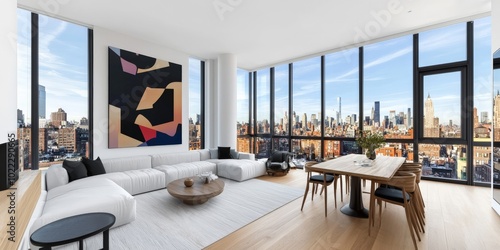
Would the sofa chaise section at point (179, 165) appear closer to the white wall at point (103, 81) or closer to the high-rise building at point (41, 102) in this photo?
the white wall at point (103, 81)

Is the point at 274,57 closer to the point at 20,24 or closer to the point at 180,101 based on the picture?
the point at 180,101

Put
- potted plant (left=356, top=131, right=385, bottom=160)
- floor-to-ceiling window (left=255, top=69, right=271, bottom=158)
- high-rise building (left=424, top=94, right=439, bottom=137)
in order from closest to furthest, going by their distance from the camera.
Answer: potted plant (left=356, top=131, right=385, bottom=160)
high-rise building (left=424, top=94, right=439, bottom=137)
floor-to-ceiling window (left=255, top=69, right=271, bottom=158)

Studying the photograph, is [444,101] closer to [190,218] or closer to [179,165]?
[190,218]

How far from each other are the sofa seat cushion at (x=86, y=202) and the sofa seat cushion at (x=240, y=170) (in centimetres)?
229

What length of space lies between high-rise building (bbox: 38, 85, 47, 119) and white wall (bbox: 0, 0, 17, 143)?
78.9 inches

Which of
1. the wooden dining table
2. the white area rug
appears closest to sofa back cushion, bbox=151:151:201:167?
the white area rug

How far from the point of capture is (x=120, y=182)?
11.5ft

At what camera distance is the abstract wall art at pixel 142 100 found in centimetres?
457

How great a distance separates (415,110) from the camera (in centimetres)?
466

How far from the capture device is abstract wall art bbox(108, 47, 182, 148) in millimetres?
4570

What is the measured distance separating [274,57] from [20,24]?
18.1 feet

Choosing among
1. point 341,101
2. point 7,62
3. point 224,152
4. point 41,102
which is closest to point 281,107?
point 341,101

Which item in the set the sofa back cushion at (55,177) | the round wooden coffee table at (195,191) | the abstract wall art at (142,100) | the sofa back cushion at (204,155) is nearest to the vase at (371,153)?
the round wooden coffee table at (195,191)

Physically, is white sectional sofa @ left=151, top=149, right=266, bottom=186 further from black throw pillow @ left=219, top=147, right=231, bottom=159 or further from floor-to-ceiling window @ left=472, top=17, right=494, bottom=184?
floor-to-ceiling window @ left=472, top=17, right=494, bottom=184
